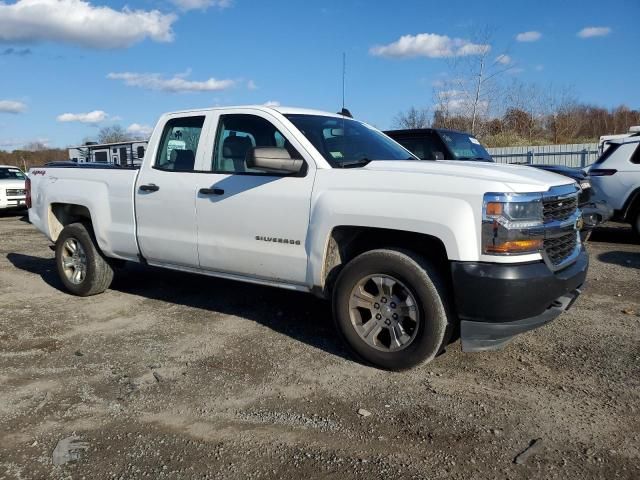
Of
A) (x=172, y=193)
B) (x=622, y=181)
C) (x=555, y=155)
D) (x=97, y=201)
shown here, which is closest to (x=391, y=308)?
(x=172, y=193)

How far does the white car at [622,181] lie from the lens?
30.2 ft

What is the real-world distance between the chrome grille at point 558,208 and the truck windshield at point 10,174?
55.0 feet

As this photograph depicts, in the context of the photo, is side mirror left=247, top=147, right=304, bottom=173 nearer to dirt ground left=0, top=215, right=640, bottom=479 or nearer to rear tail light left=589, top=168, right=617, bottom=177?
dirt ground left=0, top=215, right=640, bottom=479

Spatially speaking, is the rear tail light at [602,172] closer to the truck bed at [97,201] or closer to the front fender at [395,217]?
the front fender at [395,217]

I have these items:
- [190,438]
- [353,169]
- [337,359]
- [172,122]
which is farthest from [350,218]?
[172,122]

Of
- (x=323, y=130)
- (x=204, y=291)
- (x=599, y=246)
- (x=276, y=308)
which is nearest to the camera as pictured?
(x=323, y=130)

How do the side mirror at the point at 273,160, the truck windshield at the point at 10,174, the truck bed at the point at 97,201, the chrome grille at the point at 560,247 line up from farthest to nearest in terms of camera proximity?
the truck windshield at the point at 10,174 → the truck bed at the point at 97,201 → the side mirror at the point at 273,160 → the chrome grille at the point at 560,247

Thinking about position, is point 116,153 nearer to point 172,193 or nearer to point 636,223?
point 172,193

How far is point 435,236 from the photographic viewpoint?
370 cm

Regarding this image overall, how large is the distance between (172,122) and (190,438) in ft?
10.8

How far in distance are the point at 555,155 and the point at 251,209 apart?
19760 millimetres

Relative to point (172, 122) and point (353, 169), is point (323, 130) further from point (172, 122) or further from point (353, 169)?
point (172, 122)

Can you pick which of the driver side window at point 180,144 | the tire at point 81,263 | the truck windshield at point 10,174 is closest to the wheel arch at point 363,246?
the driver side window at point 180,144

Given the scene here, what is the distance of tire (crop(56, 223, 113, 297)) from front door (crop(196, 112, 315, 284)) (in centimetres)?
176
